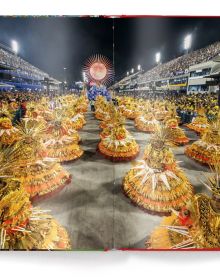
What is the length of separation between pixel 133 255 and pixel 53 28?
2.93 m

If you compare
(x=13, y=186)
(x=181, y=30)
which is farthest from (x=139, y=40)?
(x=13, y=186)

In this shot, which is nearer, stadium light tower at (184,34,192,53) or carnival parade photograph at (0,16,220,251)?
carnival parade photograph at (0,16,220,251)

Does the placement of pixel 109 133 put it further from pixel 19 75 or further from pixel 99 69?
pixel 19 75

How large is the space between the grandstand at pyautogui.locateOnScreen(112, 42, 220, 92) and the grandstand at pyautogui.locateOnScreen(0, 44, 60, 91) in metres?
1.00

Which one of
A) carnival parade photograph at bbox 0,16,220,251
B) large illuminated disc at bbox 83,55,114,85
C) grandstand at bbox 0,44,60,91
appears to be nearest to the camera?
carnival parade photograph at bbox 0,16,220,251

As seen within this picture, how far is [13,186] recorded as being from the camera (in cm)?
229

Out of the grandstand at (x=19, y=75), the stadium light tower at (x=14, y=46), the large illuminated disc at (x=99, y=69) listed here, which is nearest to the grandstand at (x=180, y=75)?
the large illuminated disc at (x=99, y=69)

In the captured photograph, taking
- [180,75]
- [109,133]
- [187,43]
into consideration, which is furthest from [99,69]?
[187,43]

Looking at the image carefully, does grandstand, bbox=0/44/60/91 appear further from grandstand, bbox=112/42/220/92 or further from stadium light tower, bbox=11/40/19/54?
grandstand, bbox=112/42/220/92

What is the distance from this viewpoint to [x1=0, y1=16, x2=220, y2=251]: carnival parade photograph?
7.73ft

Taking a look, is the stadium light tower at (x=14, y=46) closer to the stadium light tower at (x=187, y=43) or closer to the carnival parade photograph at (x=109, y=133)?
the carnival parade photograph at (x=109, y=133)

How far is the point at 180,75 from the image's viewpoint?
2.72 meters

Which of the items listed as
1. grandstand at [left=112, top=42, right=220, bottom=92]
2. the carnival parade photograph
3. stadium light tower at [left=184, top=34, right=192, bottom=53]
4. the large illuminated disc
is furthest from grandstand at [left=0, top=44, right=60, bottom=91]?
stadium light tower at [left=184, top=34, right=192, bottom=53]

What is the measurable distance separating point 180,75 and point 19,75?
218 centimetres
